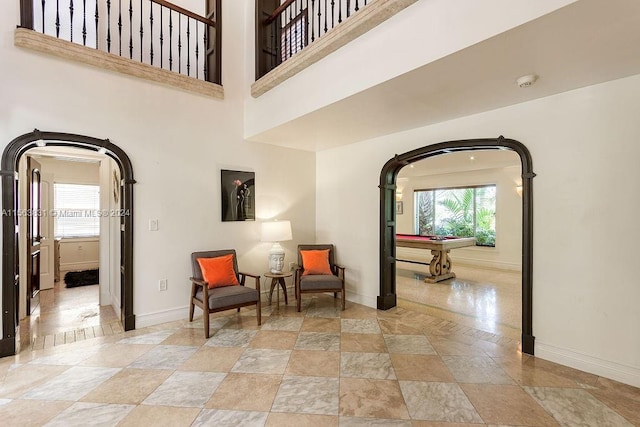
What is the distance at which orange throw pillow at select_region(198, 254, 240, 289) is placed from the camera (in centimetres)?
383

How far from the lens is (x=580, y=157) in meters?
2.78

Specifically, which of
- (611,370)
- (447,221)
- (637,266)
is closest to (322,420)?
(611,370)

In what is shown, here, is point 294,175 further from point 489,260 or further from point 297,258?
point 489,260

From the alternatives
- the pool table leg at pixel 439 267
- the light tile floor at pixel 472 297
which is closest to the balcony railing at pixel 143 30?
the light tile floor at pixel 472 297

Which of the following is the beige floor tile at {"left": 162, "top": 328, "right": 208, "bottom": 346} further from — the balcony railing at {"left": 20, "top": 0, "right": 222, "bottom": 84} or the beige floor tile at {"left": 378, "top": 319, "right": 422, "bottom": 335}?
the balcony railing at {"left": 20, "top": 0, "right": 222, "bottom": 84}

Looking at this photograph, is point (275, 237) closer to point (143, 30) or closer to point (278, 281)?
point (278, 281)

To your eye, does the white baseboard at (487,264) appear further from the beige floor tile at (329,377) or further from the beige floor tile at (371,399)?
the beige floor tile at (371,399)

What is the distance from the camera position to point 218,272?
3889 mm

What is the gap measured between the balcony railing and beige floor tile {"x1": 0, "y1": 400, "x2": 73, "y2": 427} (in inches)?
144

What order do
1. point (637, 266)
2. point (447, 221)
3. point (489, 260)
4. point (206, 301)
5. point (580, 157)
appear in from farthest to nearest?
point (447, 221), point (489, 260), point (206, 301), point (580, 157), point (637, 266)

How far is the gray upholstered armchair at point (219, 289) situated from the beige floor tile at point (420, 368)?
1741 millimetres

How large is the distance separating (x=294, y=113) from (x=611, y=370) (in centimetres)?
382

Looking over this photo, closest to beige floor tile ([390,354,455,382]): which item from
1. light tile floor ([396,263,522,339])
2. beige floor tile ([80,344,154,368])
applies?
light tile floor ([396,263,522,339])

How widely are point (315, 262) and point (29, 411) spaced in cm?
324
